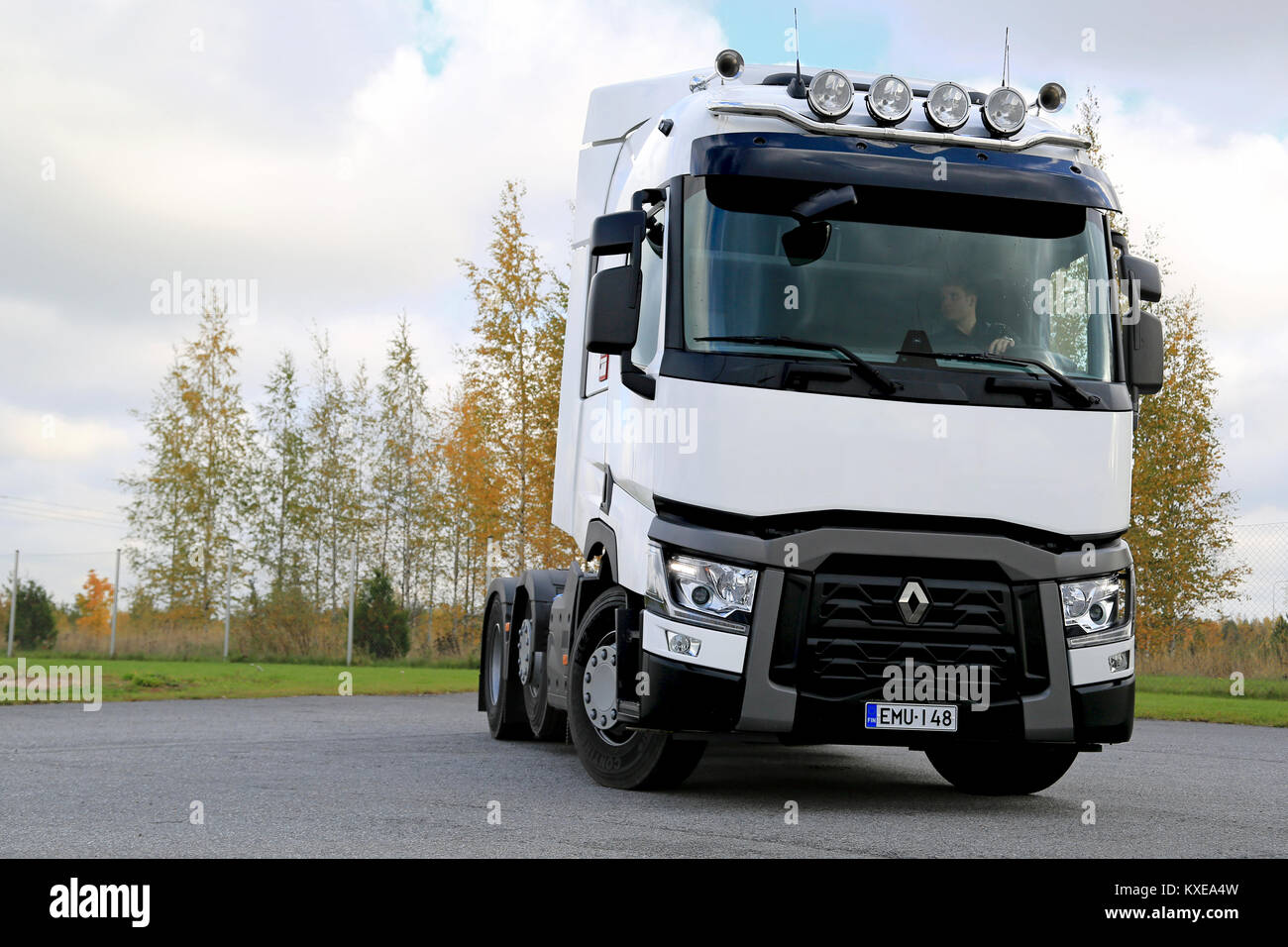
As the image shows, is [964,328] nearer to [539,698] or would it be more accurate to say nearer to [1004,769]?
[1004,769]

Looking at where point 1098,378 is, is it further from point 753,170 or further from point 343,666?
point 343,666

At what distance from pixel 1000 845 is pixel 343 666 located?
68.9ft

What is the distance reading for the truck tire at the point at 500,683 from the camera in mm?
11164

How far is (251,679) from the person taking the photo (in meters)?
20.4

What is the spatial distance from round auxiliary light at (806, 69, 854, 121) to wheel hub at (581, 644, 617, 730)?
3.17 metres

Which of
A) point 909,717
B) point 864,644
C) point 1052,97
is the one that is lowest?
point 909,717

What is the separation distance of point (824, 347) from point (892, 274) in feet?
1.96

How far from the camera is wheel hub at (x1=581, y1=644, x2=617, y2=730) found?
25.2 feet

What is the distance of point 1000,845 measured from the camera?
606cm

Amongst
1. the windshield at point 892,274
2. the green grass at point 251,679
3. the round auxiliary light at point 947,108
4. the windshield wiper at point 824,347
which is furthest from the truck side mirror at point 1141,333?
the green grass at point 251,679

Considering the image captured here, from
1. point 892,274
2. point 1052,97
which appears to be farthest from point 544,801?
point 1052,97

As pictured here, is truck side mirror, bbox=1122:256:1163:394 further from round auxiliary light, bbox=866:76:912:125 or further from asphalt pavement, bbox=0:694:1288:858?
asphalt pavement, bbox=0:694:1288:858

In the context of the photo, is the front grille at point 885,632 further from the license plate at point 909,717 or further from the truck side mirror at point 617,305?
the truck side mirror at point 617,305

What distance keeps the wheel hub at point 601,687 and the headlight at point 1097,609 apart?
248 cm
